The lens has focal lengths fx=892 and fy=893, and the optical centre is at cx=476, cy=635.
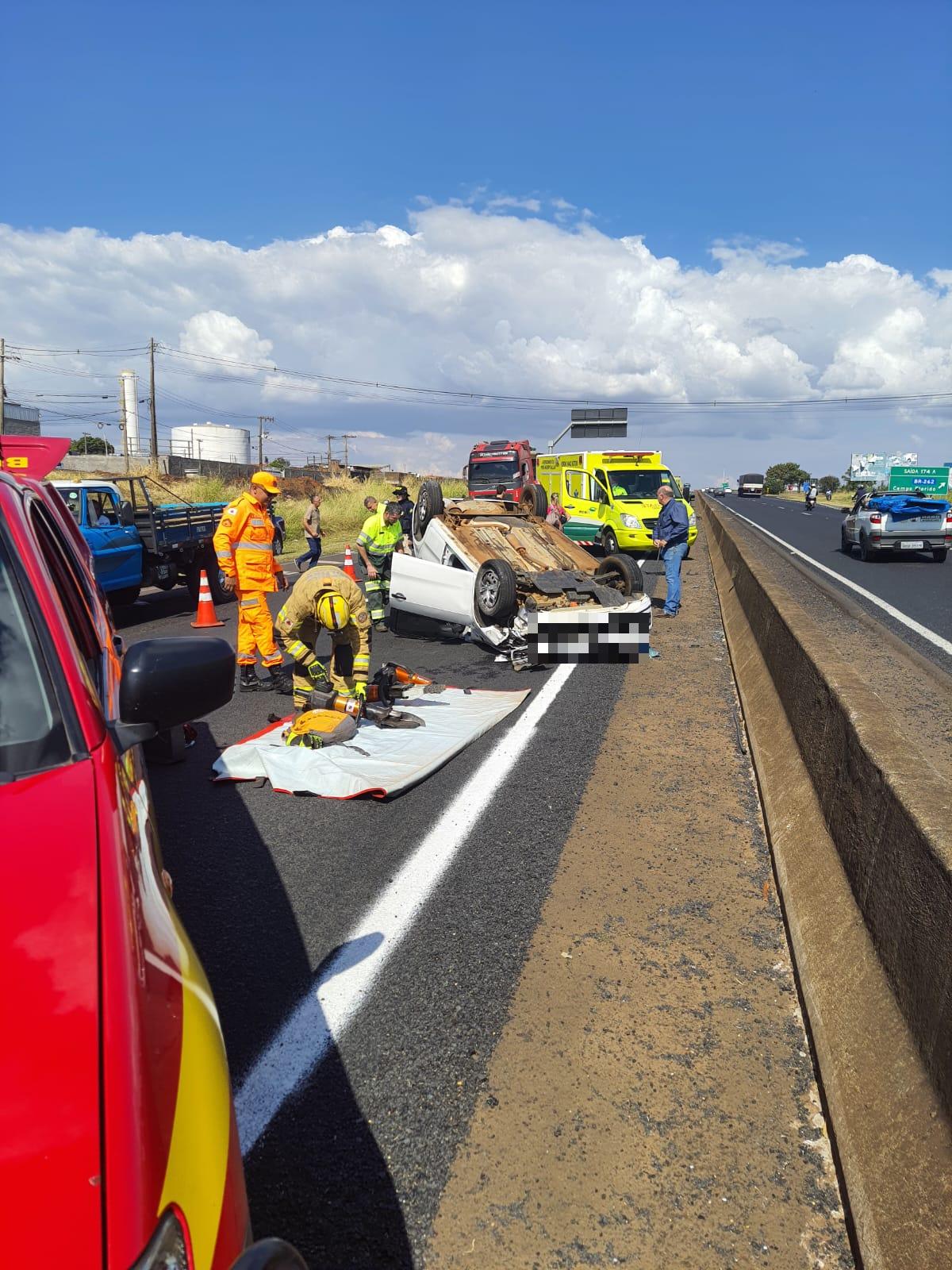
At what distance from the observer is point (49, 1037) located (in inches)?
50.4

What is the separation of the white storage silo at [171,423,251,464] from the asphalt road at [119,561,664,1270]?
255ft

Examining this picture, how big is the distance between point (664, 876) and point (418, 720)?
2.95 metres

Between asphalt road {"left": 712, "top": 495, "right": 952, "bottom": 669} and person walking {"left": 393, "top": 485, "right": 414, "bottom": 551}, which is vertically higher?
person walking {"left": 393, "top": 485, "right": 414, "bottom": 551}

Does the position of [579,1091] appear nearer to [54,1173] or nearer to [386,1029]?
[386,1029]

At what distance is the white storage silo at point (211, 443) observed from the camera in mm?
79438

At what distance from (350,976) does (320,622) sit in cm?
375

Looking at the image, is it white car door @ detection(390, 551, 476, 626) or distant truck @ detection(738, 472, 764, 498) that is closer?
white car door @ detection(390, 551, 476, 626)

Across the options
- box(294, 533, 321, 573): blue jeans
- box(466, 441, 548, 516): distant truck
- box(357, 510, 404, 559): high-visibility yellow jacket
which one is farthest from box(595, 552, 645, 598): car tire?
box(466, 441, 548, 516): distant truck

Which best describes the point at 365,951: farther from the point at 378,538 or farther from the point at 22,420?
the point at 22,420

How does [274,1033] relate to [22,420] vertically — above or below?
below

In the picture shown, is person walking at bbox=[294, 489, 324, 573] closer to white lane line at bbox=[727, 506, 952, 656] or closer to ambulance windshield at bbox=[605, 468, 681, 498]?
ambulance windshield at bbox=[605, 468, 681, 498]

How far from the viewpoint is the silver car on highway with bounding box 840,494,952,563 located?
62.3 ft

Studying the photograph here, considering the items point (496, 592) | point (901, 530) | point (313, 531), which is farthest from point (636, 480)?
point (496, 592)

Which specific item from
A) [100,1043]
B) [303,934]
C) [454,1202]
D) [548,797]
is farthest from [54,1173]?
[548,797]
